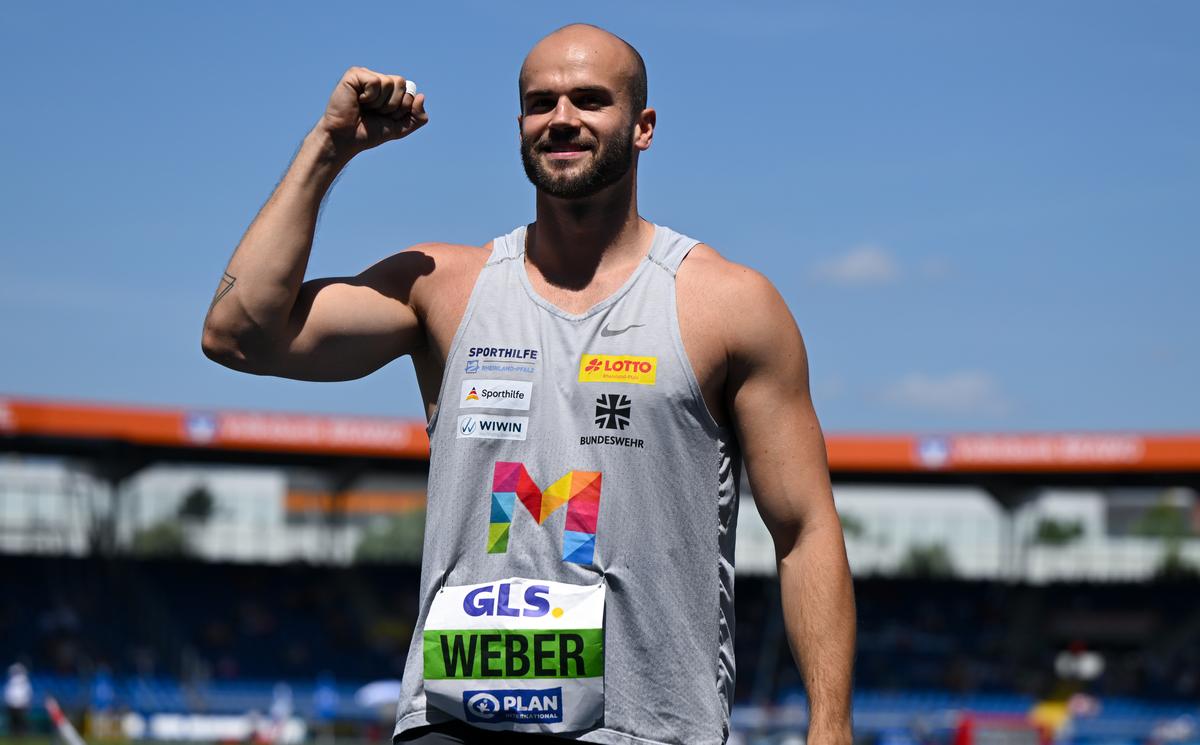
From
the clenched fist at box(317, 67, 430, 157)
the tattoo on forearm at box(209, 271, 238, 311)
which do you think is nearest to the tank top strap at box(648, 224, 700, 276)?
the clenched fist at box(317, 67, 430, 157)

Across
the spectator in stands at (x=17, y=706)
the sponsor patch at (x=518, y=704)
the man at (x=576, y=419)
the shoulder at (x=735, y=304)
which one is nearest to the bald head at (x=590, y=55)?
the man at (x=576, y=419)

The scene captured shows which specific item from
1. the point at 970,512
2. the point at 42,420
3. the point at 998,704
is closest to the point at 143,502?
the point at 42,420

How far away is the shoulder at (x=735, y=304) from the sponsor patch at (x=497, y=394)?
1.18ft

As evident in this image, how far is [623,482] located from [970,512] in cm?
7044

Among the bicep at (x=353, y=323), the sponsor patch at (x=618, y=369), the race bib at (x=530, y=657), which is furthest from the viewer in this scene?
the bicep at (x=353, y=323)

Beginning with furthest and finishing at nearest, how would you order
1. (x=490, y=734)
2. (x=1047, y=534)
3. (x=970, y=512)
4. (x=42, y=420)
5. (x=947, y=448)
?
(x=1047, y=534)
(x=970, y=512)
(x=947, y=448)
(x=42, y=420)
(x=490, y=734)

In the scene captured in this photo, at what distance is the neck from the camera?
3.27 meters

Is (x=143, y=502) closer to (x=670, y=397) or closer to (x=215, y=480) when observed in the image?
(x=215, y=480)

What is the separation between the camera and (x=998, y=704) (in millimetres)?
36250

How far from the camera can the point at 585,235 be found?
3.29m

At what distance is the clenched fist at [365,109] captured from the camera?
3260mm

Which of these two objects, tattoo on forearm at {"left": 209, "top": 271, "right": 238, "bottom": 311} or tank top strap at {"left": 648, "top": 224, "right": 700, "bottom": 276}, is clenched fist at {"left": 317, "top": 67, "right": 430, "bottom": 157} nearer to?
tattoo on forearm at {"left": 209, "top": 271, "right": 238, "bottom": 311}

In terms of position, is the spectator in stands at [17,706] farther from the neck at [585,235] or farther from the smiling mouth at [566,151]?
the smiling mouth at [566,151]

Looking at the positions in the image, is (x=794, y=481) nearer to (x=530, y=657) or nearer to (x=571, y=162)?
(x=530, y=657)
